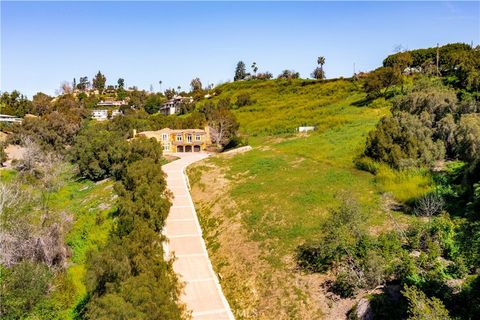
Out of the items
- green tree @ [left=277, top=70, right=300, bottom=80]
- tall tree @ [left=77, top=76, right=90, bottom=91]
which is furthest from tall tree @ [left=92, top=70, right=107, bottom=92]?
green tree @ [left=277, top=70, right=300, bottom=80]

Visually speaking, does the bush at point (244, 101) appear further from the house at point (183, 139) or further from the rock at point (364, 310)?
the rock at point (364, 310)

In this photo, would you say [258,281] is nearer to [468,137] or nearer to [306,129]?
[468,137]

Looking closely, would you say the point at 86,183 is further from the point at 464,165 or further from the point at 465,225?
the point at 465,225

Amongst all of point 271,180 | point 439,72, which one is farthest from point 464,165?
point 439,72

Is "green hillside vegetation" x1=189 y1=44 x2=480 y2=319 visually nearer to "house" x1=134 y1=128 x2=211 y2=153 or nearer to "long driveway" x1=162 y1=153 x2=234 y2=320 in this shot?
"long driveway" x1=162 y1=153 x2=234 y2=320

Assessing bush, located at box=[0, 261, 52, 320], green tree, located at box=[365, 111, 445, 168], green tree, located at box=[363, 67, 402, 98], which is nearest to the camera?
bush, located at box=[0, 261, 52, 320]

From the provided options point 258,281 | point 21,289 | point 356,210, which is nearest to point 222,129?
point 258,281

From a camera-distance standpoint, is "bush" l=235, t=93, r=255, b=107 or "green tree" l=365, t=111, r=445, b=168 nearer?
"green tree" l=365, t=111, r=445, b=168
